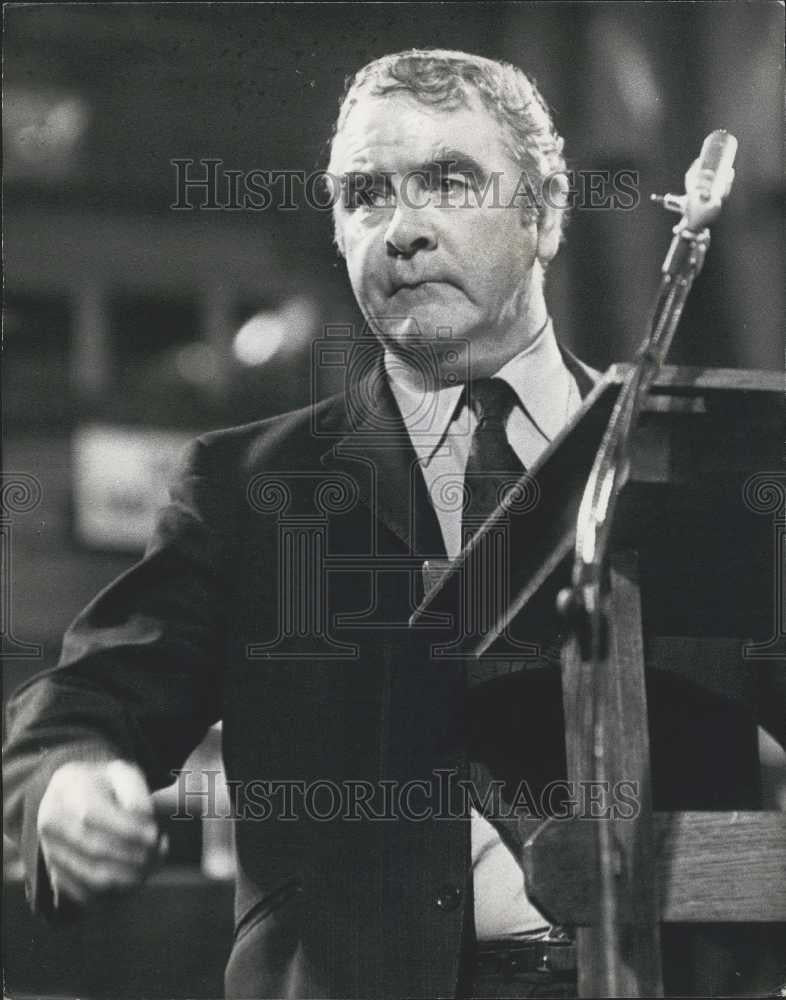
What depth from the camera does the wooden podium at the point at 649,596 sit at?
62.5 inches

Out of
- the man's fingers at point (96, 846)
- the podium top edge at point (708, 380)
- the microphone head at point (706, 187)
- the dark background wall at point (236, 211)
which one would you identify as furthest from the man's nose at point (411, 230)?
the man's fingers at point (96, 846)

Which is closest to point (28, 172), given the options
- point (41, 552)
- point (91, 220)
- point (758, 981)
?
point (91, 220)

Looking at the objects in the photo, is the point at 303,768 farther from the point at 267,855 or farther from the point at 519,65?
the point at 519,65

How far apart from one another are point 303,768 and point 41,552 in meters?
0.60

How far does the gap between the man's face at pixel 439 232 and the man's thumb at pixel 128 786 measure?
817mm

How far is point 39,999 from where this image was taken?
2.21m

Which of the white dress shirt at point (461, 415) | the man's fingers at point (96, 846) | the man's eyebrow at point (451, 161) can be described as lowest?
the man's fingers at point (96, 846)

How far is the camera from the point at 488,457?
88.7 inches

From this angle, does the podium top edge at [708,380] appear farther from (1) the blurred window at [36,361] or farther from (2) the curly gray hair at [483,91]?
(1) the blurred window at [36,361]

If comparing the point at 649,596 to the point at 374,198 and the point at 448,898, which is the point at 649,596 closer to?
the point at 448,898

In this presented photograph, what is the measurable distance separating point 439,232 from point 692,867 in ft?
3.69

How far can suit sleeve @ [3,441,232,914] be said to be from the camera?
2137mm

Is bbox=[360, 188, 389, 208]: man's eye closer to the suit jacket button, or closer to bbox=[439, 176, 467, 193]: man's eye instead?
bbox=[439, 176, 467, 193]: man's eye

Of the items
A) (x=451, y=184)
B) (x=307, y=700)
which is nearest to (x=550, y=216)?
(x=451, y=184)
